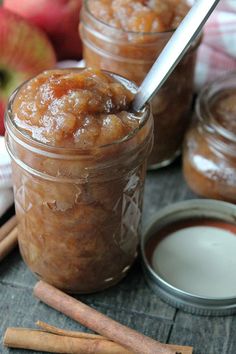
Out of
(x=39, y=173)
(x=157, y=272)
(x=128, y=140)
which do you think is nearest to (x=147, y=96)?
(x=128, y=140)

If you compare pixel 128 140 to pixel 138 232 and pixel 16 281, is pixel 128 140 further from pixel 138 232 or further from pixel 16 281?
pixel 16 281

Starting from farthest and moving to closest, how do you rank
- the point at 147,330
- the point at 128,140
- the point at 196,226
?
the point at 196,226, the point at 147,330, the point at 128,140

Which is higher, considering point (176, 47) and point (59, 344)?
point (176, 47)

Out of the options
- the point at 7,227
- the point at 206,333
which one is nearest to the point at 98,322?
the point at 206,333

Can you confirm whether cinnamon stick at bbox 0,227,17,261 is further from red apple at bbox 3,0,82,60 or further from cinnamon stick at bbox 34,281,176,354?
red apple at bbox 3,0,82,60

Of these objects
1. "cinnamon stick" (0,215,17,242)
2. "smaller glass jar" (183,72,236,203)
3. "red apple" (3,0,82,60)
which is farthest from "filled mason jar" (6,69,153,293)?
"red apple" (3,0,82,60)

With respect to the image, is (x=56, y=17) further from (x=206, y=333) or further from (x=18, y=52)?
(x=206, y=333)

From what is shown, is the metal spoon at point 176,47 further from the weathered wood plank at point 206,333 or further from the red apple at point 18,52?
the red apple at point 18,52
